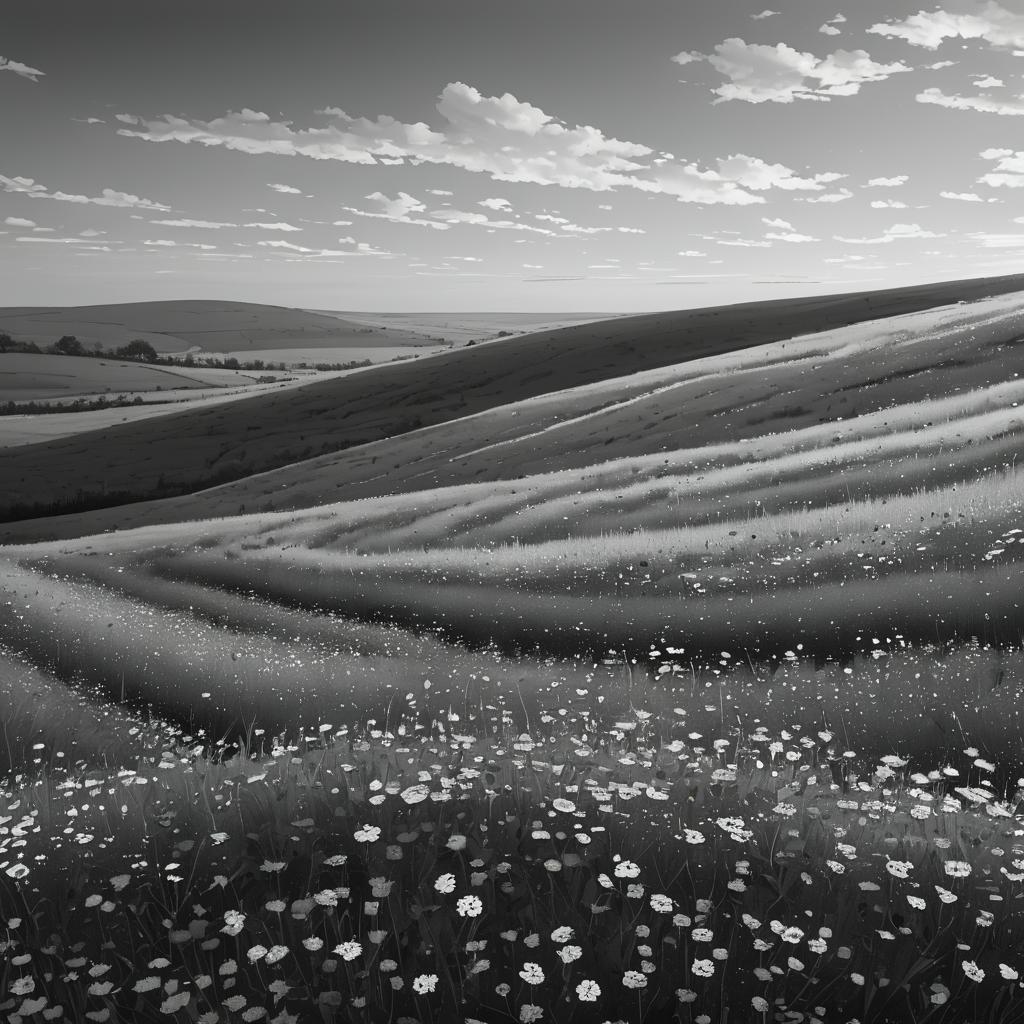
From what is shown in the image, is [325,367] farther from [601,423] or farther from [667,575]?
[667,575]

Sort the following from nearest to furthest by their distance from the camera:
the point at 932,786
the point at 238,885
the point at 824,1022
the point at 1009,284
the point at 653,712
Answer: the point at 824,1022, the point at 238,885, the point at 932,786, the point at 653,712, the point at 1009,284

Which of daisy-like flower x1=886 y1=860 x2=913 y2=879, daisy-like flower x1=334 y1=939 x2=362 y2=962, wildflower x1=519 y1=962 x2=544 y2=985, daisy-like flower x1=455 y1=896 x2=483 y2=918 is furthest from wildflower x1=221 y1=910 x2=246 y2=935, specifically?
daisy-like flower x1=886 y1=860 x2=913 y2=879

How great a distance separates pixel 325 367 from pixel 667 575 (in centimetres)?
8791

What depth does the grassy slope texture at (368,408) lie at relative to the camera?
3772 centimetres

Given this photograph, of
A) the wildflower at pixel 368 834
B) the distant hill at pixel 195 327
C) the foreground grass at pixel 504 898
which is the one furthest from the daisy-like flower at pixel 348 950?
the distant hill at pixel 195 327

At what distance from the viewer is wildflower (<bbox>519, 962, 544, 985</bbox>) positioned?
3521 mm

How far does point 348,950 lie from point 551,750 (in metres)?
3.15

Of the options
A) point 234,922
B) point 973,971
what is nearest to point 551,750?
point 234,922

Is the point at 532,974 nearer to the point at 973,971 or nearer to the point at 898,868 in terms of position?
the point at 973,971

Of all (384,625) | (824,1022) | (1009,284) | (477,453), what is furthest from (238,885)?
(1009,284)

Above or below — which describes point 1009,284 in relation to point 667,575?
above

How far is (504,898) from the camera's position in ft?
14.4

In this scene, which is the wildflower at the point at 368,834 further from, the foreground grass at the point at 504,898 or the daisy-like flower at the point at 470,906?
the daisy-like flower at the point at 470,906

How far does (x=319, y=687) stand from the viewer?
1072 centimetres
